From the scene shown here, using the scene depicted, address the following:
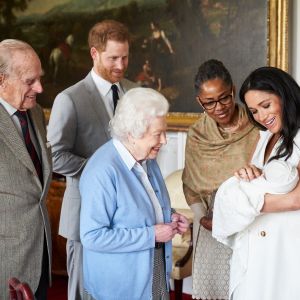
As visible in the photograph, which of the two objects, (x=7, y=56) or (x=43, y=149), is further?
(x=43, y=149)

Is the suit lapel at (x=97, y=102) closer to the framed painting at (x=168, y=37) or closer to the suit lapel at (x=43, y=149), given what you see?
the suit lapel at (x=43, y=149)

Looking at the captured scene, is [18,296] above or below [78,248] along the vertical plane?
above

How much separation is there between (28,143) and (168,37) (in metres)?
2.58

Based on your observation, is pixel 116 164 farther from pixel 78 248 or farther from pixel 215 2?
pixel 215 2

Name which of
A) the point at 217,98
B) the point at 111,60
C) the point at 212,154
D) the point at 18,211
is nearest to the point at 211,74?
the point at 217,98

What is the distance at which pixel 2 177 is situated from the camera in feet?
8.57

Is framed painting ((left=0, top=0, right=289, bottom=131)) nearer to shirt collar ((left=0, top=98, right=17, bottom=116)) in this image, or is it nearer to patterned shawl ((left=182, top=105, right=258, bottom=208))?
patterned shawl ((left=182, top=105, right=258, bottom=208))

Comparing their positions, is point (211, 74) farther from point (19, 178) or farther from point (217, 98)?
point (19, 178)

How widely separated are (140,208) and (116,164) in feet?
0.74

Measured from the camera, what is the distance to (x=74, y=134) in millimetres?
3436

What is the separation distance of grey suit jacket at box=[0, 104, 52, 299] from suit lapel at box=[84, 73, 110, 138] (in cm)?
80

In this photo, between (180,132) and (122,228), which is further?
(180,132)

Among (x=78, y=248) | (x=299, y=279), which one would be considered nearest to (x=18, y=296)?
(x=299, y=279)

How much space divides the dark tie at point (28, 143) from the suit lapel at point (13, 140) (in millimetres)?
110
